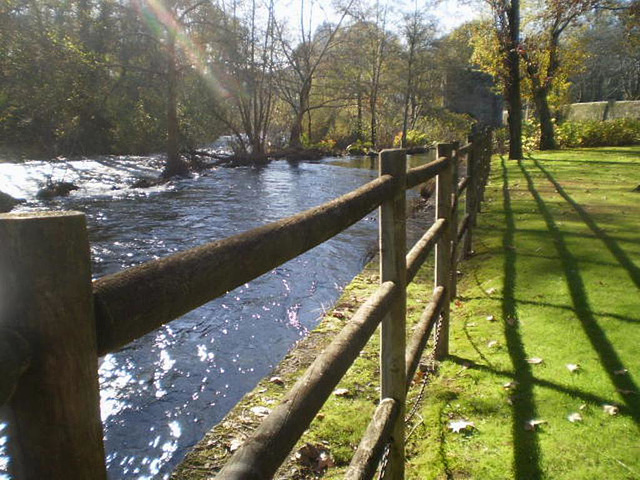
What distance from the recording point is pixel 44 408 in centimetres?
73

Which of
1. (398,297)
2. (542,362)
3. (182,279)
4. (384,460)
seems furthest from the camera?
(542,362)

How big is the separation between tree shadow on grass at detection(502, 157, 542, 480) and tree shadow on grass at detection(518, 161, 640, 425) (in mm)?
537

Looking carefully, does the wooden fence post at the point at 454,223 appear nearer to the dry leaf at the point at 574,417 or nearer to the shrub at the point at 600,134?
the dry leaf at the point at 574,417

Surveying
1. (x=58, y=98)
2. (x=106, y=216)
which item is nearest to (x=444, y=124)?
(x=58, y=98)

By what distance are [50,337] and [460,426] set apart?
3.05 m

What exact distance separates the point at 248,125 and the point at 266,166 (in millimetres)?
3771

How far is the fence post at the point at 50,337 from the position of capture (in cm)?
69

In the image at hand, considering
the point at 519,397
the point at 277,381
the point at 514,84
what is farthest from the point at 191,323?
the point at 514,84

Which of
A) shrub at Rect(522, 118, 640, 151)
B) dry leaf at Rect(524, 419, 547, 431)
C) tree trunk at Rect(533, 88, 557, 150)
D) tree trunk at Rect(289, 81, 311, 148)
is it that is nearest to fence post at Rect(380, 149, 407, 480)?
dry leaf at Rect(524, 419, 547, 431)

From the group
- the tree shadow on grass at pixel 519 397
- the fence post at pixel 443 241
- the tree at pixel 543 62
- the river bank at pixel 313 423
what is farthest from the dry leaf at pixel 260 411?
the tree at pixel 543 62

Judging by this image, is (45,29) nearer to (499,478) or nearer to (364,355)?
(364,355)

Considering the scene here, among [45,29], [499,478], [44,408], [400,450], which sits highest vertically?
[45,29]

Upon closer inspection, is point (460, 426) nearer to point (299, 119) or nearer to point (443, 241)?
point (443, 241)

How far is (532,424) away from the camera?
10.5 feet
